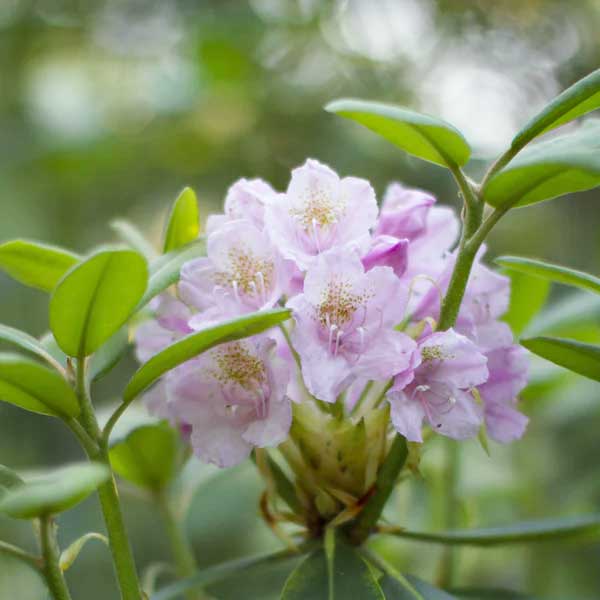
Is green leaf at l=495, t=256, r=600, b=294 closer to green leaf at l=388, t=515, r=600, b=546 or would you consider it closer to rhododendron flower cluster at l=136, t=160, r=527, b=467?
rhododendron flower cluster at l=136, t=160, r=527, b=467

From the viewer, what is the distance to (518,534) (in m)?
0.96

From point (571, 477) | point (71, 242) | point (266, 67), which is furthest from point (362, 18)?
point (571, 477)

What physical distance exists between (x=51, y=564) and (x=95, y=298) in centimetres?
21

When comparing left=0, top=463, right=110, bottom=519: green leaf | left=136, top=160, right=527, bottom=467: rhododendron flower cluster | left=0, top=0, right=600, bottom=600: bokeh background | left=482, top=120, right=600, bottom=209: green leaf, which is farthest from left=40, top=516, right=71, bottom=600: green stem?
left=0, top=0, right=600, bottom=600: bokeh background

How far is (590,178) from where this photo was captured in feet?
2.51

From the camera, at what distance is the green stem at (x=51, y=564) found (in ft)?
2.30

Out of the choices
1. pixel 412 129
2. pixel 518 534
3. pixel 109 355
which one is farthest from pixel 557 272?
pixel 109 355

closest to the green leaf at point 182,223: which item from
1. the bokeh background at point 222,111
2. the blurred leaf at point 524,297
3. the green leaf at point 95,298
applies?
the green leaf at point 95,298

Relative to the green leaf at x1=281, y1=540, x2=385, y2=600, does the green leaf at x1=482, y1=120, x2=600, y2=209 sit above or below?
above

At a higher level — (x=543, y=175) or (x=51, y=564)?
(x=543, y=175)

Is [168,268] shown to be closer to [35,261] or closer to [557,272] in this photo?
[35,261]

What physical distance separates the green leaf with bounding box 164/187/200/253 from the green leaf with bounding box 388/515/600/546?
378mm

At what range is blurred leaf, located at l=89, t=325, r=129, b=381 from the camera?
858 mm

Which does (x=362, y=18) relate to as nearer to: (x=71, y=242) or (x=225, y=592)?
(x=71, y=242)
